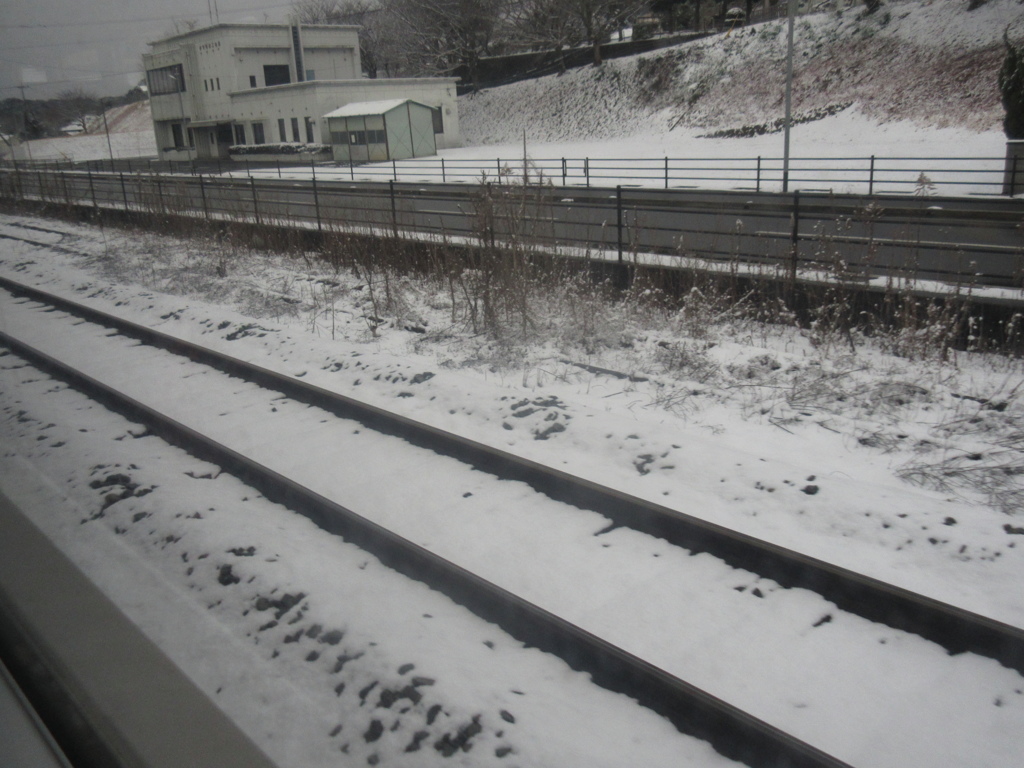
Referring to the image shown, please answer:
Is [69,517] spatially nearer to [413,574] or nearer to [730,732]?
[413,574]

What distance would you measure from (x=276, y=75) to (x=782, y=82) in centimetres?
3436

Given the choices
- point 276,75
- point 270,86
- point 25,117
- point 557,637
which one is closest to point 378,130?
point 270,86

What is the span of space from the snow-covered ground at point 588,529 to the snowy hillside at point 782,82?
92.9 ft

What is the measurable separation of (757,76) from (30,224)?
36.6 metres

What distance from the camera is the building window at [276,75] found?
5647 cm

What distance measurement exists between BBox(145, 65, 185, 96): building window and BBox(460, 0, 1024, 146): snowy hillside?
20.0 m

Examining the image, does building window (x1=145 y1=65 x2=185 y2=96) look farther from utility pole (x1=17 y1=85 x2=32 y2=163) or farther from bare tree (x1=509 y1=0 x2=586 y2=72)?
utility pole (x1=17 y1=85 x2=32 y2=163)

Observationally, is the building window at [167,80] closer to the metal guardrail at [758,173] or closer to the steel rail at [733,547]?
the metal guardrail at [758,173]

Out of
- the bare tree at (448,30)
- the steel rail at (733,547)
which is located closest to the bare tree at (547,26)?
the bare tree at (448,30)

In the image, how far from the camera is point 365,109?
46812 mm

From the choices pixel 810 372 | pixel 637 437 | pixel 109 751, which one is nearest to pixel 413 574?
pixel 109 751

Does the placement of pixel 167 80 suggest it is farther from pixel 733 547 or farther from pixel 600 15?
pixel 733 547

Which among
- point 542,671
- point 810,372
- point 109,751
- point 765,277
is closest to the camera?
point 109,751

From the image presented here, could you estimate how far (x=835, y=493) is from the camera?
204 inches
